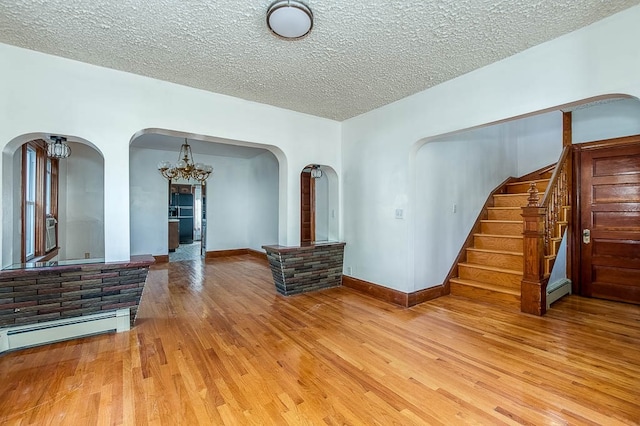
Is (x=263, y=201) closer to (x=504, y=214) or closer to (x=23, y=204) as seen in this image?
(x=23, y=204)

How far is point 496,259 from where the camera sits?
14.5 feet

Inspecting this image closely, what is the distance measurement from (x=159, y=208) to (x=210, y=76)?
202 inches

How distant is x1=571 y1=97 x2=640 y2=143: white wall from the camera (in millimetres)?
4092

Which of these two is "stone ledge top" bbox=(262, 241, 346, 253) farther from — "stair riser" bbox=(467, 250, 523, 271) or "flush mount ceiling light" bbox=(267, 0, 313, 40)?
"flush mount ceiling light" bbox=(267, 0, 313, 40)

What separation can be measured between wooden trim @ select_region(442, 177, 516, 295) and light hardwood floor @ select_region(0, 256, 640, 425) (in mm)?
626

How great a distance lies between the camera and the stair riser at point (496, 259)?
13.9 feet

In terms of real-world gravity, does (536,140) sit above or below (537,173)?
above

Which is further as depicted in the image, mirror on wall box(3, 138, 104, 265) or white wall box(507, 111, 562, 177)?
white wall box(507, 111, 562, 177)

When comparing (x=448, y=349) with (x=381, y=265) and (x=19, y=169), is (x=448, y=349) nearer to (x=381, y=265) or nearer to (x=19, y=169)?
(x=381, y=265)

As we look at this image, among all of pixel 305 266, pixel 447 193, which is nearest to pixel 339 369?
pixel 305 266

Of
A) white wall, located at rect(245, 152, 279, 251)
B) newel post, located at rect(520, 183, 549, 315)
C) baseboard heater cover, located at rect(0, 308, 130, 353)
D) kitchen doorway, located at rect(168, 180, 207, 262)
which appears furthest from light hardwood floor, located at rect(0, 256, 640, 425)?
kitchen doorway, located at rect(168, 180, 207, 262)

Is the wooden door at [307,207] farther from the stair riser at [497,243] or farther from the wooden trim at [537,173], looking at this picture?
the wooden trim at [537,173]

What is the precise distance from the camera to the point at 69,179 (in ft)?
19.8

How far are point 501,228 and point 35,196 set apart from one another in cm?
708
